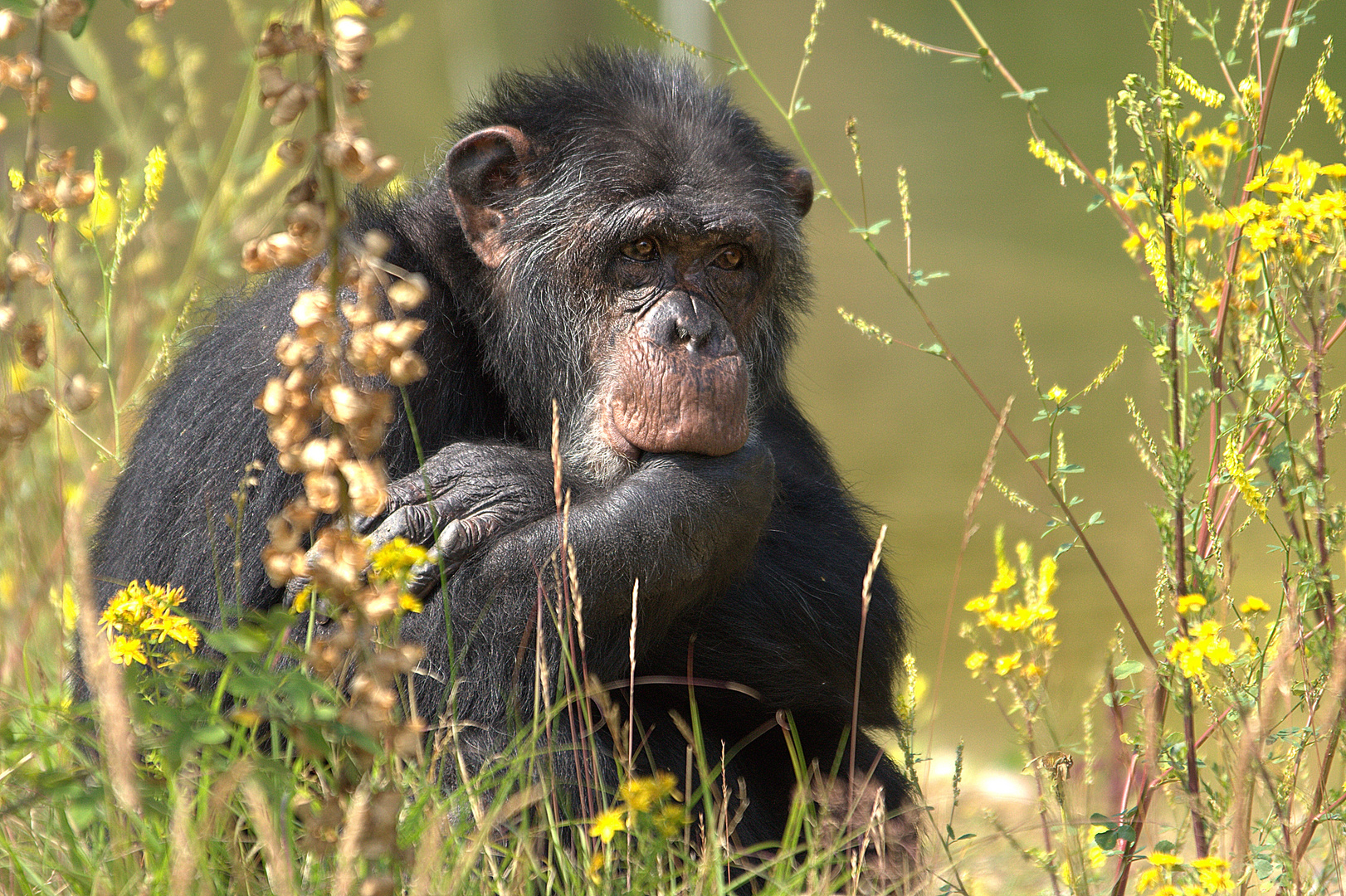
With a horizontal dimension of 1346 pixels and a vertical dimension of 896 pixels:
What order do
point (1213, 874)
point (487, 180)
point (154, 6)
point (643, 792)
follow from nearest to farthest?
point (154, 6)
point (1213, 874)
point (643, 792)
point (487, 180)

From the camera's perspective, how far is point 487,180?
12.9ft

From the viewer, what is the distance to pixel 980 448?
412 inches

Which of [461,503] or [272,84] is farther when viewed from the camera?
[461,503]

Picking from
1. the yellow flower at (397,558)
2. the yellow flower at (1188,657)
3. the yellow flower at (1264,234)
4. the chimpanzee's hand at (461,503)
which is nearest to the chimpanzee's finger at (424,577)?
the chimpanzee's hand at (461,503)

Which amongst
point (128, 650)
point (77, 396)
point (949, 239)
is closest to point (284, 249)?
point (77, 396)

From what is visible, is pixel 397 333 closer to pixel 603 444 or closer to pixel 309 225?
pixel 309 225

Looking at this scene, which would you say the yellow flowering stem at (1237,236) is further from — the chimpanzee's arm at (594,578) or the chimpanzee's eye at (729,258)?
the chimpanzee's eye at (729,258)

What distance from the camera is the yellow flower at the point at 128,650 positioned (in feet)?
8.19

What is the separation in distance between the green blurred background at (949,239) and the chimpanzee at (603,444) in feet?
2.14

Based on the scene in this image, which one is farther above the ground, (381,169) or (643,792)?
(381,169)

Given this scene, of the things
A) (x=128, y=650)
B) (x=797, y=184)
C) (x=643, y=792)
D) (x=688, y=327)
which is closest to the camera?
(x=128, y=650)

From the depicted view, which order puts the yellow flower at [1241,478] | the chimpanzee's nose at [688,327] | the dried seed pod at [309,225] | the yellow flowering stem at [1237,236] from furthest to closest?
the chimpanzee's nose at [688,327], the yellow flowering stem at [1237,236], the yellow flower at [1241,478], the dried seed pod at [309,225]

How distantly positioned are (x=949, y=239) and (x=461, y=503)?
11.3 m

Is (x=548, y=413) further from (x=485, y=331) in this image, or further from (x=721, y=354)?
(x=721, y=354)
